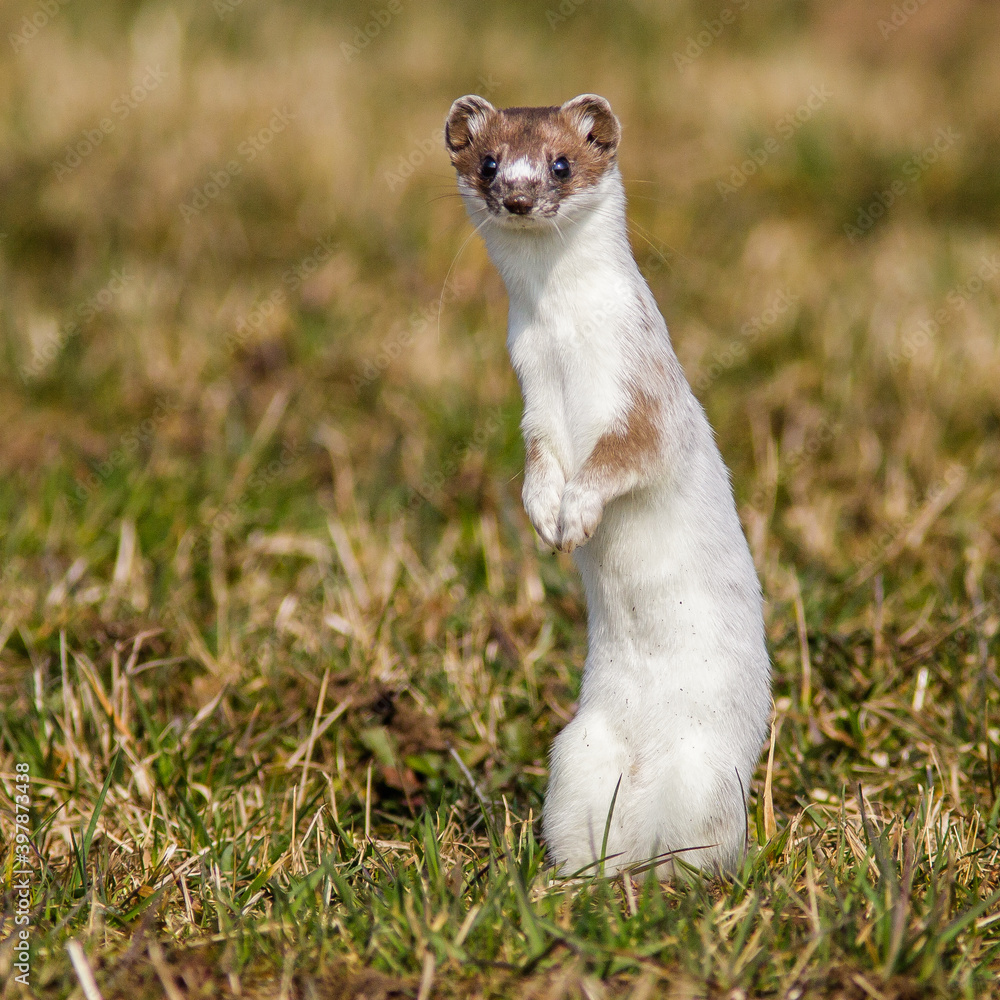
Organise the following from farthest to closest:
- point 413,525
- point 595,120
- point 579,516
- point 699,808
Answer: point 413,525 < point 595,120 < point 699,808 < point 579,516

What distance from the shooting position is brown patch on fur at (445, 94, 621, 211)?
3.17 metres

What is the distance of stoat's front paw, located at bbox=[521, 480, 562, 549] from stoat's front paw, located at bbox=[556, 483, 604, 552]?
5cm

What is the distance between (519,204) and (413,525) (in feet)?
7.98

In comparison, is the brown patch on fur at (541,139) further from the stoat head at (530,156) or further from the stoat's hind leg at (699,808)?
the stoat's hind leg at (699,808)

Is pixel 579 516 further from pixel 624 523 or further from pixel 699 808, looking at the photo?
pixel 699 808

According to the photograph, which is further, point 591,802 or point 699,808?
point 591,802

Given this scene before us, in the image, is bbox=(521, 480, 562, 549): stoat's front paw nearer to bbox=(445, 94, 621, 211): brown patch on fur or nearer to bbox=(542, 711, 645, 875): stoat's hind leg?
bbox=(542, 711, 645, 875): stoat's hind leg

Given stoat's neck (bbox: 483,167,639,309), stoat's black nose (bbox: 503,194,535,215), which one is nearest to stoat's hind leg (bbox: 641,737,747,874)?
stoat's neck (bbox: 483,167,639,309)

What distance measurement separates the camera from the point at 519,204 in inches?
119

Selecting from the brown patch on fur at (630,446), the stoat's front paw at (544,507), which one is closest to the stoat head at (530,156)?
the brown patch on fur at (630,446)

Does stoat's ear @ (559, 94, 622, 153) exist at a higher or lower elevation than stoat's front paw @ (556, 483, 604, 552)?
higher

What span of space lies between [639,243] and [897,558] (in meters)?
3.28

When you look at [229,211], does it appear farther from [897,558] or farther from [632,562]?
[632,562]

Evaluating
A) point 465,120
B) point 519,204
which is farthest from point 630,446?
point 465,120
